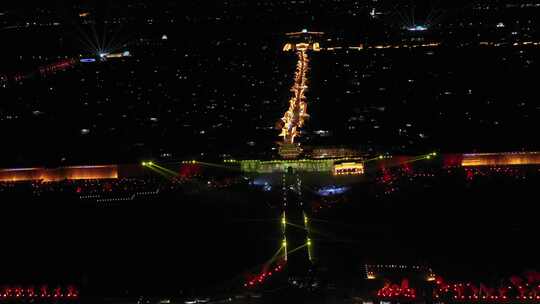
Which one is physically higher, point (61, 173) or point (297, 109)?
point (297, 109)

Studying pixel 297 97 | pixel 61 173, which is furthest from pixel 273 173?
pixel 297 97

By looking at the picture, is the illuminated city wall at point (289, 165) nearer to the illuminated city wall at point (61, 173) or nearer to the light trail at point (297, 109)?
the light trail at point (297, 109)

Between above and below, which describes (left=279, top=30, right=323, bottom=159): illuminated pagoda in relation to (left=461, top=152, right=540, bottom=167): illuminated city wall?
above

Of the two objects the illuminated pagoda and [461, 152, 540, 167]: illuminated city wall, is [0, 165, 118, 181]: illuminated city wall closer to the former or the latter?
the illuminated pagoda

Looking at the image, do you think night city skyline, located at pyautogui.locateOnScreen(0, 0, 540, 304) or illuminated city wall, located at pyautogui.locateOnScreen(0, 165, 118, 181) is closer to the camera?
night city skyline, located at pyautogui.locateOnScreen(0, 0, 540, 304)

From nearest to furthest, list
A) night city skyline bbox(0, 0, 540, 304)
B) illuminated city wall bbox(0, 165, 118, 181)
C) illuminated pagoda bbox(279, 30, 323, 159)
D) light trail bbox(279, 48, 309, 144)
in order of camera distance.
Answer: night city skyline bbox(0, 0, 540, 304) → illuminated city wall bbox(0, 165, 118, 181) → illuminated pagoda bbox(279, 30, 323, 159) → light trail bbox(279, 48, 309, 144)

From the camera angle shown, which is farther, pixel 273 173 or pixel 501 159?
pixel 501 159

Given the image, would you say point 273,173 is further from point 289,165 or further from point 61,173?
point 61,173

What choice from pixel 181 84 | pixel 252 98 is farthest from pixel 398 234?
pixel 181 84

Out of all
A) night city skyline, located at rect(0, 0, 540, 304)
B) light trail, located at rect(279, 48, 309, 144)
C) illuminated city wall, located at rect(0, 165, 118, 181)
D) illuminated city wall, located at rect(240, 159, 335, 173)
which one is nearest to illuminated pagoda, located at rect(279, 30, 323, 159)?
light trail, located at rect(279, 48, 309, 144)
